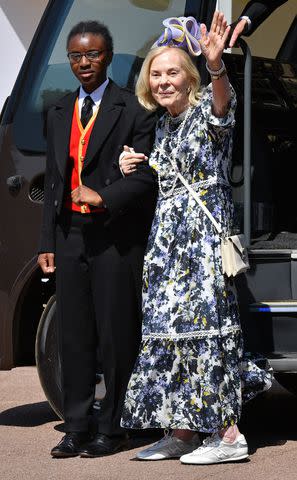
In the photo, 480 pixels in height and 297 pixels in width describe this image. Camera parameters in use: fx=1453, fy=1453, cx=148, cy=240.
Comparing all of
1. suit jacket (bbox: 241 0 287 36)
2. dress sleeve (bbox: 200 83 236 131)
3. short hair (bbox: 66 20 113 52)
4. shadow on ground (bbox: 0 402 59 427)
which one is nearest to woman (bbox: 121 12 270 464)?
dress sleeve (bbox: 200 83 236 131)

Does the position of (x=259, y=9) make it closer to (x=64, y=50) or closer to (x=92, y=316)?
(x=64, y=50)

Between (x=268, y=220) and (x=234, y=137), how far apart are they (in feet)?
1.54

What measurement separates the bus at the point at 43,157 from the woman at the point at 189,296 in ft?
1.76

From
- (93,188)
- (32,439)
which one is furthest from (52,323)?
(93,188)

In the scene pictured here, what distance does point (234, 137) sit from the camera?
688 centimetres

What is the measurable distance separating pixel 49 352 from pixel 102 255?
951 millimetres

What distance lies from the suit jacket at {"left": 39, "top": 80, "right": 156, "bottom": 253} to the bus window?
517 mm

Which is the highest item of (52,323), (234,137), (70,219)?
(234,137)

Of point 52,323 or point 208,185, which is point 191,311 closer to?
point 208,185

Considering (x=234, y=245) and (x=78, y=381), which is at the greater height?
(x=234, y=245)

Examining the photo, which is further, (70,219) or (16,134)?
(16,134)

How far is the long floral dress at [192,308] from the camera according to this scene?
20.1 ft

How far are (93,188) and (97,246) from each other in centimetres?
25

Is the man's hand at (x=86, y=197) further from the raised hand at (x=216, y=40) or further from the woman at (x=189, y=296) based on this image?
the raised hand at (x=216, y=40)
